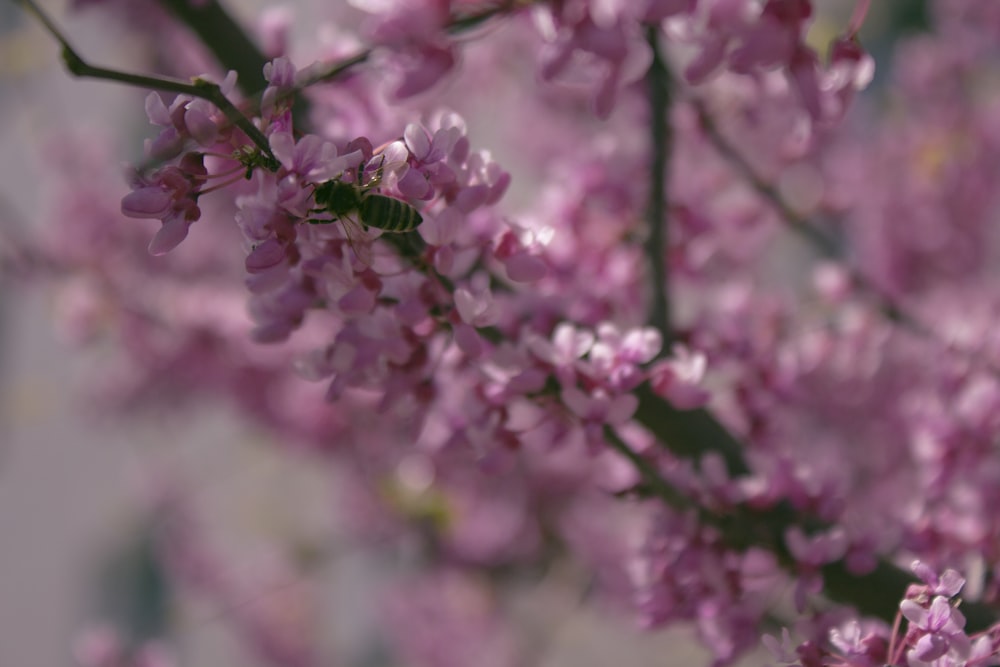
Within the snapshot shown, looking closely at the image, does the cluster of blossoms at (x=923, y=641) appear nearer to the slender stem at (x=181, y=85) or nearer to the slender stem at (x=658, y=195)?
the slender stem at (x=658, y=195)

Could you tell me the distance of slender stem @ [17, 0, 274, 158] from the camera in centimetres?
54

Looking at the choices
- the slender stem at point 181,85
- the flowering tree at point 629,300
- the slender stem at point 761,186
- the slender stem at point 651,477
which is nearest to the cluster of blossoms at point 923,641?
the flowering tree at point 629,300

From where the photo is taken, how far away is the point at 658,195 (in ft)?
2.97

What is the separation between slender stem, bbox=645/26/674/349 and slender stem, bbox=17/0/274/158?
1.47 ft

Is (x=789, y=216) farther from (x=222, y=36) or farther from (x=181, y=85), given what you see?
(x=181, y=85)

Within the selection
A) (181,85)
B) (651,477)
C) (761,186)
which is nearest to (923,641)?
(651,477)

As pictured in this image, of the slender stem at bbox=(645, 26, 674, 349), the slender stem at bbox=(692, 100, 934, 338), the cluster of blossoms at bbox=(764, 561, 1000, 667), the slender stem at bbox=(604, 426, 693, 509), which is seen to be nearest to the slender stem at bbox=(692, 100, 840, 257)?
the slender stem at bbox=(692, 100, 934, 338)

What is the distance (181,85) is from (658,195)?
51 centimetres

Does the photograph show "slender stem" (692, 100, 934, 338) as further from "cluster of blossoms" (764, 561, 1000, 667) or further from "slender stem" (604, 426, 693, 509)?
"cluster of blossoms" (764, 561, 1000, 667)

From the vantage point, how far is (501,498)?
2.43 metres

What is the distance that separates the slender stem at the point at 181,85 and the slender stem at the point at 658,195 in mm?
447

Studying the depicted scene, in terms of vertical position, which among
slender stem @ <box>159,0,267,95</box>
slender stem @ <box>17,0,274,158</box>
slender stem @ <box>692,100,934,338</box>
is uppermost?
slender stem @ <box>17,0,274,158</box>

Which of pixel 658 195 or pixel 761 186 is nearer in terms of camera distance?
pixel 658 195

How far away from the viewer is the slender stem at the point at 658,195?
876 millimetres
